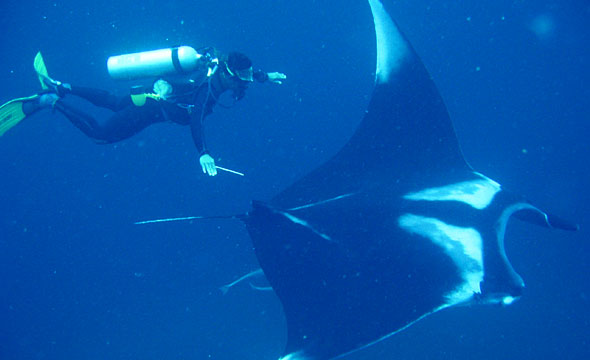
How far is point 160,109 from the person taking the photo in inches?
188

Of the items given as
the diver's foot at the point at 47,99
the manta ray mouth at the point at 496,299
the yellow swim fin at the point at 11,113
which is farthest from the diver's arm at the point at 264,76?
the manta ray mouth at the point at 496,299

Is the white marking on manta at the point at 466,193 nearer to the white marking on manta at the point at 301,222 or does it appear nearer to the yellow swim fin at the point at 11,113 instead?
the white marking on manta at the point at 301,222

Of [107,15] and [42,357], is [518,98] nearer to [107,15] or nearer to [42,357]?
[107,15]

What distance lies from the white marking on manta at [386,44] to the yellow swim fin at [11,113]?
498cm

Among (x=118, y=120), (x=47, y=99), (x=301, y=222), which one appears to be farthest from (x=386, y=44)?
(x=47, y=99)

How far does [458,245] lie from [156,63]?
4.15 m

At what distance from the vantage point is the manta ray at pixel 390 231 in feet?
6.26

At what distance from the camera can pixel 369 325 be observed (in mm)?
1882

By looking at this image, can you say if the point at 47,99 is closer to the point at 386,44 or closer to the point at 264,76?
the point at 264,76

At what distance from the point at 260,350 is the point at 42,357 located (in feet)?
20.9

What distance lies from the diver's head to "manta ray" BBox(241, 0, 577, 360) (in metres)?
1.54

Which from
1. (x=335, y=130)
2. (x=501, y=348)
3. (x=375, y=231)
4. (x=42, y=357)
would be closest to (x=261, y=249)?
(x=375, y=231)

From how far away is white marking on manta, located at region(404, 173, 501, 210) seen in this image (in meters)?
2.52

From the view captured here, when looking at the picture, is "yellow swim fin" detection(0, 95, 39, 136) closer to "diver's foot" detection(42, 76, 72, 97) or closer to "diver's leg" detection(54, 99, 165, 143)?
"diver's foot" detection(42, 76, 72, 97)
